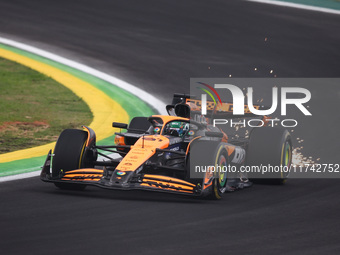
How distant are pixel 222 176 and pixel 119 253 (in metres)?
3.43

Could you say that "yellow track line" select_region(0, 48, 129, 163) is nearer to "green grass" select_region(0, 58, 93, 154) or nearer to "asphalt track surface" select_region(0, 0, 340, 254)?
"green grass" select_region(0, 58, 93, 154)

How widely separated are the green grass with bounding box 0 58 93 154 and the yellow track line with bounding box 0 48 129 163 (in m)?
A: 0.17

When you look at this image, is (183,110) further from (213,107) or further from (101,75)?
(101,75)

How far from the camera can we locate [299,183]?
40.1 ft

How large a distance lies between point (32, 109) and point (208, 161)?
6.79 meters

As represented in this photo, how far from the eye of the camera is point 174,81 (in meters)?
19.1

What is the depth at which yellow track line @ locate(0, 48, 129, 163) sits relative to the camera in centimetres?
1333

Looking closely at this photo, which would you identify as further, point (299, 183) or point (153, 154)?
point (299, 183)

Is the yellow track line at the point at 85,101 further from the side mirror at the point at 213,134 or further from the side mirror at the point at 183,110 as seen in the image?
the side mirror at the point at 213,134

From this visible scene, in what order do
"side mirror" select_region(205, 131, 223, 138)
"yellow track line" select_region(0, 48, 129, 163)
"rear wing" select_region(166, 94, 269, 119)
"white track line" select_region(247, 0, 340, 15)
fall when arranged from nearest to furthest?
"side mirror" select_region(205, 131, 223, 138)
"rear wing" select_region(166, 94, 269, 119)
"yellow track line" select_region(0, 48, 129, 163)
"white track line" select_region(247, 0, 340, 15)

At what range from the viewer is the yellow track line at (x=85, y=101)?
13.3 meters

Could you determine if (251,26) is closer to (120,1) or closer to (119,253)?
(120,1)

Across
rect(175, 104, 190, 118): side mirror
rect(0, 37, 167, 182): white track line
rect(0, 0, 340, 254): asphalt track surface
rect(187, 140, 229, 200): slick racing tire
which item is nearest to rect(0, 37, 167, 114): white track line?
rect(0, 37, 167, 182): white track line

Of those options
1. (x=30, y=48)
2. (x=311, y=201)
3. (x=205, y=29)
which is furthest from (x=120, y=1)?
(x=311, y=201)
